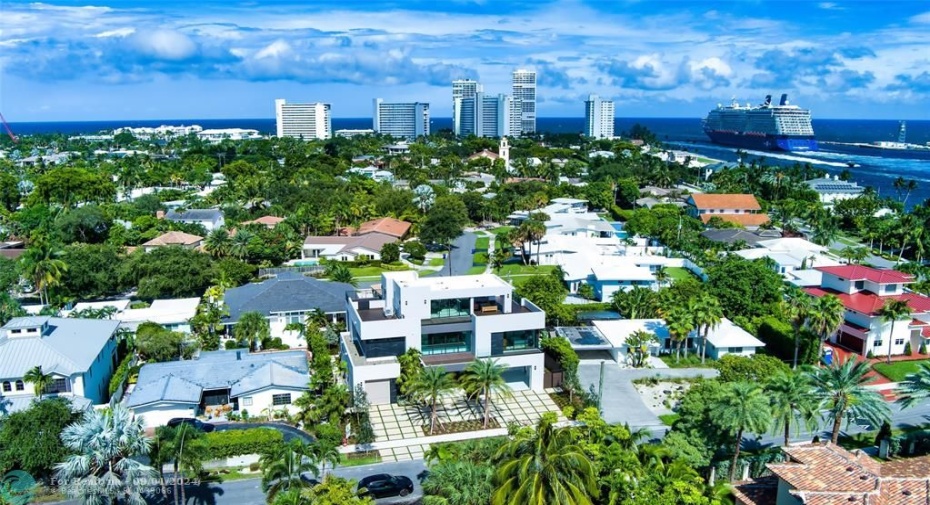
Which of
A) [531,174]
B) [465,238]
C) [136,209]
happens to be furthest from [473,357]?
[531,174]

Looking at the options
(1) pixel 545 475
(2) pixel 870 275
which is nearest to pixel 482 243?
(2) pixel 870 275

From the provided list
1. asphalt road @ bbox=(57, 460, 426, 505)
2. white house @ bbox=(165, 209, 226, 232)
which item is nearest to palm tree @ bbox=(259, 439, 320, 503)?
asphalt road @ bbox=(57, 460, 426, 505)

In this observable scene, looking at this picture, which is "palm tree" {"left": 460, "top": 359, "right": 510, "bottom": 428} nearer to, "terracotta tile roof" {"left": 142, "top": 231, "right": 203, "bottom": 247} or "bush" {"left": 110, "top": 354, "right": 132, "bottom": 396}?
"bush" {"left": 110, "top": 354, "right": 132, "bottom": 396}

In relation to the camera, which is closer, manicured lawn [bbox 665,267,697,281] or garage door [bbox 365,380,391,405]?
garage door [bbox 365,380,391,405]

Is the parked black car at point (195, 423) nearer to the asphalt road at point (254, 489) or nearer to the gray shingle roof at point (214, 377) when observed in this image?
the gray shingle roof at point (214, 377)

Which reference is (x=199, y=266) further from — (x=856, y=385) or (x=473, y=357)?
(x=856, y=385)

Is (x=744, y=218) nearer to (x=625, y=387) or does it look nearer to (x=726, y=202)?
(x=726, y=202)
